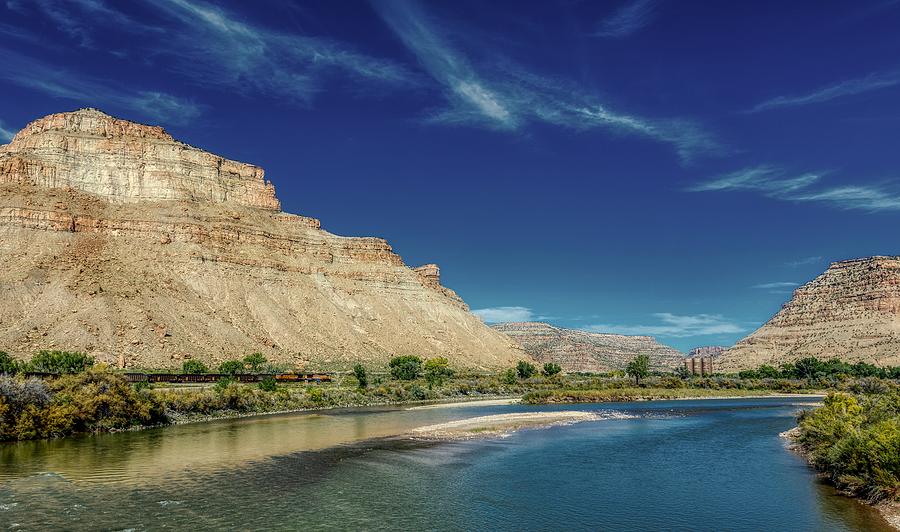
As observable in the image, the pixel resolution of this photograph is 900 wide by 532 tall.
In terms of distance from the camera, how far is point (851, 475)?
22.6m

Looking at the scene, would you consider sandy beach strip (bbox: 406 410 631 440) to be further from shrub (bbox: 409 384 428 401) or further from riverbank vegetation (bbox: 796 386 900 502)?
shrub (bbox: 409 384 428 401)

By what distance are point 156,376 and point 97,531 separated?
170ft

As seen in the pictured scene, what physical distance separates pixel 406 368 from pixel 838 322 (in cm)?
12149

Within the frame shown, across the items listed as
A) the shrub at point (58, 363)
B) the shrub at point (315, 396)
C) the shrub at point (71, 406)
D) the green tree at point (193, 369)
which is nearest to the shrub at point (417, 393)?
the shrub at point (315, 396)

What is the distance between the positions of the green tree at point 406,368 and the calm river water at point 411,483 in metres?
50.9

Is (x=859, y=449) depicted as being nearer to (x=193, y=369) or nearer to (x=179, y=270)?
(x=193, y=369)

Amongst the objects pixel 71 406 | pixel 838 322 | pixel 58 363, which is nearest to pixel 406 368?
pixel 58 363

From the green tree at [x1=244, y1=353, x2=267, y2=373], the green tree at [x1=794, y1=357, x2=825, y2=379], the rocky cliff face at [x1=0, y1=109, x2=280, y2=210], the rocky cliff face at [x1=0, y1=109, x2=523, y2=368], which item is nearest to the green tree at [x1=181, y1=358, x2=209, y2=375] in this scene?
the rocky cliff face at [x1=0, y1=109, x2=523, y2=368]

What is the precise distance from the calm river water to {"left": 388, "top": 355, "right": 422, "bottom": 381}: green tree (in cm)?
5085

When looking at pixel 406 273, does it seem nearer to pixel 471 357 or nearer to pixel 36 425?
pixel 471 357

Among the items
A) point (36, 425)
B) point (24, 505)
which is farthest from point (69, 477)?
point (36, 425)

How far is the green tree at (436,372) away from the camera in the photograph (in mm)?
88750

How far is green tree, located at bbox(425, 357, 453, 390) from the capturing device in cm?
8875

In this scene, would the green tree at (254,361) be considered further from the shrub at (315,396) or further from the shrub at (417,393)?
the shrub at (315,396)
